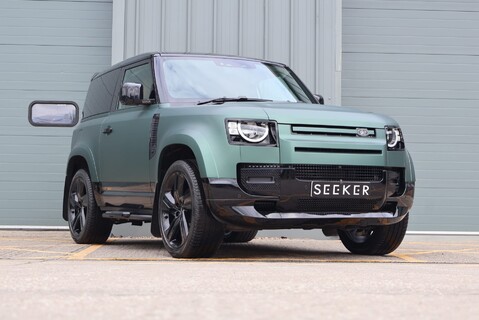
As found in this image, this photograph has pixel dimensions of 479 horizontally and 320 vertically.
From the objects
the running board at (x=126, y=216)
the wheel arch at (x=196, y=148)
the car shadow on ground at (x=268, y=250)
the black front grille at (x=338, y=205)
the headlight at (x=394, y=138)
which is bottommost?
the car shadow on ground at (x=268, y=250)

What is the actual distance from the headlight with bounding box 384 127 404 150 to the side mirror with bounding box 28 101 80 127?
20.1 ft

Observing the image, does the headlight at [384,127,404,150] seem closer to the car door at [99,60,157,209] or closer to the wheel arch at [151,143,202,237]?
the wheel arch at [151,143,202,237]

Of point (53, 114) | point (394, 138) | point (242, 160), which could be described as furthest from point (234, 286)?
point (53, 114)

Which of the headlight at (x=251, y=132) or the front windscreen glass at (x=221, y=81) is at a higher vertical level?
the front windscreen glass at (x=221, y=81)

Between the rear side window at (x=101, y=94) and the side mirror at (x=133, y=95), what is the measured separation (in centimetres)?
115

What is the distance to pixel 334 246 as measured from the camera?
30.3 ft

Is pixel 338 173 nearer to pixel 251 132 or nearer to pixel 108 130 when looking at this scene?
pixel 251 132

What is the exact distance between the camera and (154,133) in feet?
23.9

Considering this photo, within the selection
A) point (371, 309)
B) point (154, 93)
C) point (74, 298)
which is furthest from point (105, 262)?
point (371, 309)

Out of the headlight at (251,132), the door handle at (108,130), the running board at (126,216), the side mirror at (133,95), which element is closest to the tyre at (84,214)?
the running board at (126,216)

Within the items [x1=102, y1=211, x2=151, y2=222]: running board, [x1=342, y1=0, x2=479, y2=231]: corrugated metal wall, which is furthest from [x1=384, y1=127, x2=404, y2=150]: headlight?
[x1=342, y1=0, x2=479, y2=231]: corrugated metal wall

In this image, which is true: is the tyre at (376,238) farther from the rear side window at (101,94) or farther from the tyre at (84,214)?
the rear side window at (101,94)

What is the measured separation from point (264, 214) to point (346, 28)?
657 centimetres

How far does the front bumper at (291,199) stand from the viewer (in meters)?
6.40
